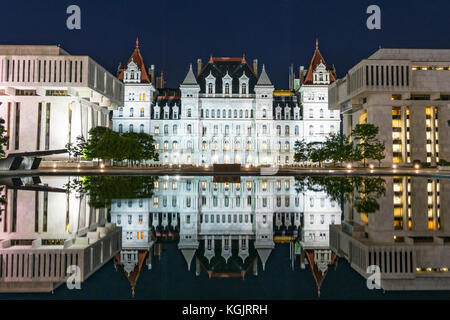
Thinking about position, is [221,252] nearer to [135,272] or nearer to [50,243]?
[135,272]

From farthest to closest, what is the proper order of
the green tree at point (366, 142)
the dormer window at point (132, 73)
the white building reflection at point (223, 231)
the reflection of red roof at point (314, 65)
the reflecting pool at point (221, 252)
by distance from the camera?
the reflection of red roof at point (314, 65)
the dormer window at point (132, 73)
the green tree at point (366, 142)
the white building reflection at point (223, 231)
the reflecting pool at point (221, 252)

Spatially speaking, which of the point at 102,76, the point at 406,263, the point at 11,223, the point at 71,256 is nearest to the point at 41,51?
the point at 102,76

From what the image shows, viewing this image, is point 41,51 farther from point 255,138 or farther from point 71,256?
point 71,256

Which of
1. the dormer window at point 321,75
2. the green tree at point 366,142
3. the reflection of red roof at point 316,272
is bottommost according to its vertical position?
the reflection of red roof at point 316,272

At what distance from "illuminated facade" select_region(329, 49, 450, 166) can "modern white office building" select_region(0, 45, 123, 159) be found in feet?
133

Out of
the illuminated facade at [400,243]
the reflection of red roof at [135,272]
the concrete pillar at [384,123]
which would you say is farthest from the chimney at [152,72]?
the reflection of red roof at [135,272]

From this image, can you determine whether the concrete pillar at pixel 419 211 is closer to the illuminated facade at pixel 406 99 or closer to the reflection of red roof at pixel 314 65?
the illuminated facade at pixel 406 99

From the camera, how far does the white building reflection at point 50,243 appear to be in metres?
5.30

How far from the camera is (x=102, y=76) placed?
178 feet

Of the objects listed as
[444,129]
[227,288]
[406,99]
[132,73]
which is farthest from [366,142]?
[132,73]

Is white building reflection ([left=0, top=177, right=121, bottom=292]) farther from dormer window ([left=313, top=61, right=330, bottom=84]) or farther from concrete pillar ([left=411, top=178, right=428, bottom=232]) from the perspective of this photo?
dormer window ([left=313, top=61, right=330, bottom=84])

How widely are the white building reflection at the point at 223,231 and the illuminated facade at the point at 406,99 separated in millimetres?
40823

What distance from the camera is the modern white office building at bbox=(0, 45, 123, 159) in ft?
152

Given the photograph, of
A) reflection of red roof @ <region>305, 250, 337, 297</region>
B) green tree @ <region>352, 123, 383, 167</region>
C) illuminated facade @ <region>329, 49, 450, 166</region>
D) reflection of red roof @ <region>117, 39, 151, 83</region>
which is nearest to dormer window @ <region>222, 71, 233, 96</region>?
reflection of red roof @ <region>117, 39, 151, 83</region>
